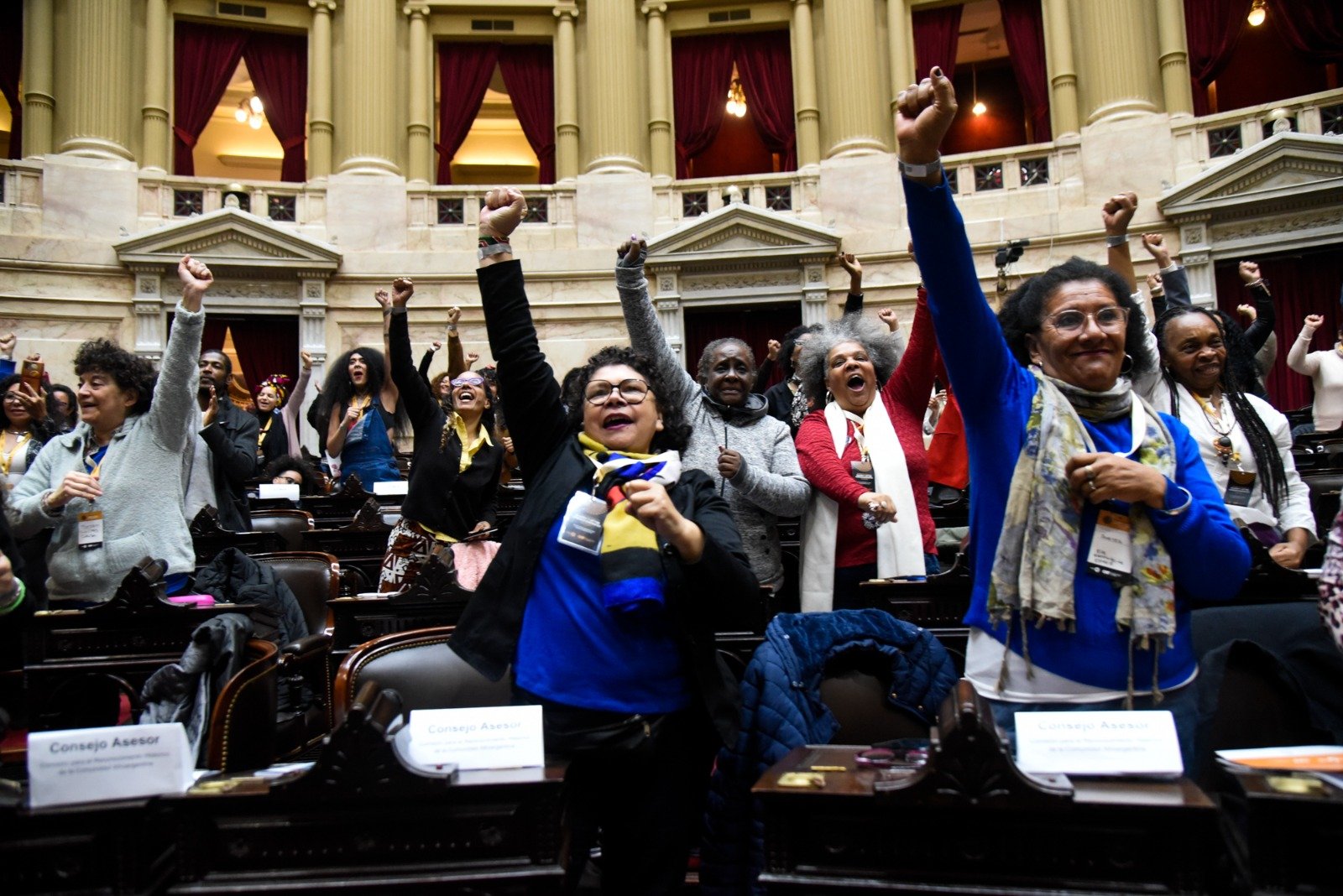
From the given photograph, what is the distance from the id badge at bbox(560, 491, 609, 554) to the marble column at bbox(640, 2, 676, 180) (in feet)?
37.1

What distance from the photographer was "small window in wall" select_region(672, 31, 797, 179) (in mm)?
13078

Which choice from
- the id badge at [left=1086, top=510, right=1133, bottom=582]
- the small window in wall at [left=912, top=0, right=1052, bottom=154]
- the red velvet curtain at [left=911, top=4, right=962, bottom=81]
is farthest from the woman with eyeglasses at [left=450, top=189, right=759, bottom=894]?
the red velvet curtain at [left=911, top=4, right=962, bottom=81]

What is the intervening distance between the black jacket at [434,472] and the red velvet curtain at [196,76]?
10.6 metres

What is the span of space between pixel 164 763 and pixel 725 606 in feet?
3.10

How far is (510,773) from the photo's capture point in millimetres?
1466

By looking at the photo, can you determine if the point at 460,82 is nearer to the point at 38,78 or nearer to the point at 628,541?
the point at 38,78

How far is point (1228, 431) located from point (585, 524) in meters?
2.03

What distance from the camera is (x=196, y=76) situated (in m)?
12.7

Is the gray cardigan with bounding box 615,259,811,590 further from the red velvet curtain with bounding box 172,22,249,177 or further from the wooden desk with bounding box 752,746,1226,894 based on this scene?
the red velvet curtain with bounding box 172,22,249,177

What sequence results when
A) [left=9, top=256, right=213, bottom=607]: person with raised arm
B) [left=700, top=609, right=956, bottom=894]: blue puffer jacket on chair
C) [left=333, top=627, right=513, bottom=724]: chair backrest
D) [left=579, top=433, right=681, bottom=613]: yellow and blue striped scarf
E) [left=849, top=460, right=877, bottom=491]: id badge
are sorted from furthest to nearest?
[left=849, top=460, right=877, bottom=491]: id badge → [left=9, top=256, right=213, bottom=607]: person with raised arm → [left=333, top=627, right=513, bottom=724]: chair backrest → [left=700, top=609, right=956, bottom=894]: blue puffer jacket on chair → [left=579, top=433, right=681, bottom=613]: yellow and blue striped scarf

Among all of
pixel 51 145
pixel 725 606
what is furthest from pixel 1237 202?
pixel 51 145

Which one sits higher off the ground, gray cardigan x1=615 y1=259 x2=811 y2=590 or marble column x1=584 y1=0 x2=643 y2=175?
marble column x1=584 y1=0 x2=643 y2=175

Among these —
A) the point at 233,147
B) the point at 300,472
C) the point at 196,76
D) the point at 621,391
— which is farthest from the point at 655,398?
the point at 233,147

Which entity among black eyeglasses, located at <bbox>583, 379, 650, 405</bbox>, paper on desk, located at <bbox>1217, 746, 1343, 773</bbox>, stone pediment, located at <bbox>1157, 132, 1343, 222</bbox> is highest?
stone pediment, located at <bbox>1157, 132, 1343, 222</bbox>
